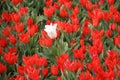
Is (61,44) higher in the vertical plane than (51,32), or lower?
lower

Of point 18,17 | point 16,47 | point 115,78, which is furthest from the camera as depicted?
point 18,17

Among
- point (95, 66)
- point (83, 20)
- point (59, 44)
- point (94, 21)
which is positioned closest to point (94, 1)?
point (83, 20)

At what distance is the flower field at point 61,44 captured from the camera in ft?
9.44

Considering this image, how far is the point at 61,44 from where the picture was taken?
358cm

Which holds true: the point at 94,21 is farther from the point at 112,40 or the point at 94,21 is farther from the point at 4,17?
the point at 4,17

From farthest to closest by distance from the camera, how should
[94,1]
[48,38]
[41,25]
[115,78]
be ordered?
[94,1], [41,25], [48,38], [115,78]

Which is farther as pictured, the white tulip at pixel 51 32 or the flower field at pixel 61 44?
the white tulip at pixel 51 32

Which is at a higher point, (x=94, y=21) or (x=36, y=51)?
(x=94, y=21)

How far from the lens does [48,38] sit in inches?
133

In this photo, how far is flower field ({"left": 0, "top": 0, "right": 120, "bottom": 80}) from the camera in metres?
2.88

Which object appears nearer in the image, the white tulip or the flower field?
the flower field

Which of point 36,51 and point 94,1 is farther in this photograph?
point 94,1

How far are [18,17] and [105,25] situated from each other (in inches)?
42.9

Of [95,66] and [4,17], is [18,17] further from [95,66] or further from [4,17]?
[95,66]
